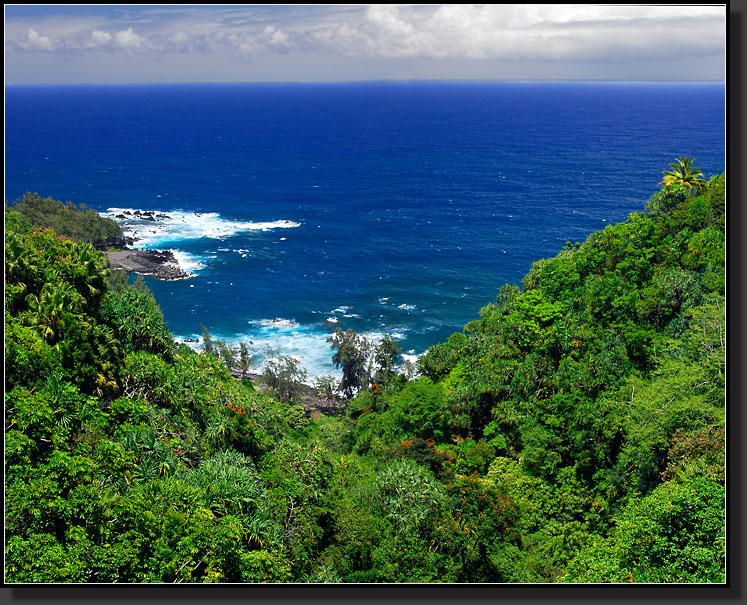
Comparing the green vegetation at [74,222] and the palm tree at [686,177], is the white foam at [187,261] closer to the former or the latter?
the green vegetation at [74,222]

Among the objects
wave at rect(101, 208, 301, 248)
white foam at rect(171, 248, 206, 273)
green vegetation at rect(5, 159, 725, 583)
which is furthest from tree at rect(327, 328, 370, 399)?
wave at rect(101, 208, 301, 248)

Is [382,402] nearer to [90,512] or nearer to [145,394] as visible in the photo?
[145,394]

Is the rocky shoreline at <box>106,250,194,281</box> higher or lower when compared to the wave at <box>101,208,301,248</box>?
lower

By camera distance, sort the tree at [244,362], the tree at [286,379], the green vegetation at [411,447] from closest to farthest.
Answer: the green vegetation at [411,447] < the tree at [286,379] < the tree at [244,362]

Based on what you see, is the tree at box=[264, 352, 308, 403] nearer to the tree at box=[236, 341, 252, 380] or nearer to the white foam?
the tree at box=[236, 341, 252, 380]

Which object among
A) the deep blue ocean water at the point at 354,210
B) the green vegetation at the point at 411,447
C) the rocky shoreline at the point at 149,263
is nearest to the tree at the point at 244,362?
the deep blue ocean water at the point at 354,210

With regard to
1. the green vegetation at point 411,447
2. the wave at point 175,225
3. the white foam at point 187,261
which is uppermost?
the wave at point 175,225
